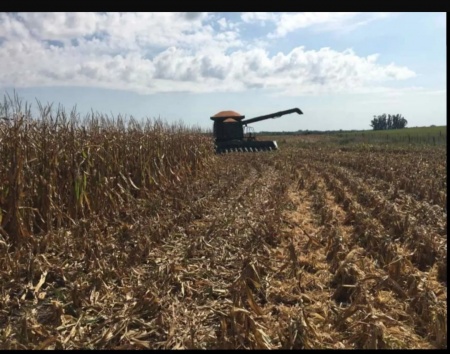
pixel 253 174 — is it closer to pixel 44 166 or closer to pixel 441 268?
pixel 44 166

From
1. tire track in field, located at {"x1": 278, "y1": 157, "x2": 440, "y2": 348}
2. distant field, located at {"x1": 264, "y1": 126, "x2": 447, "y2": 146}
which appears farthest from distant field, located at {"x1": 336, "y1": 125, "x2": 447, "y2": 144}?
tire track in field, located at {"x1": 278, "y1": 157, "x2": 440, "y2": 348}

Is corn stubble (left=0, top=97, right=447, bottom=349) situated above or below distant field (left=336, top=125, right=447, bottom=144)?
below

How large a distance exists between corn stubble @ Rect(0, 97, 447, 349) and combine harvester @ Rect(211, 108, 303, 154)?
19.5m

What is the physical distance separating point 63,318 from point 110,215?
4481 millimetres

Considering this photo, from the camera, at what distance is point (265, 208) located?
900cm

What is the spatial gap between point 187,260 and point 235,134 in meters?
26.2

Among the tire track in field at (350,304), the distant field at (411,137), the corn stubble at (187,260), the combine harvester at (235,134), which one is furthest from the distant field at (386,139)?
the tire track in field at (350,304)

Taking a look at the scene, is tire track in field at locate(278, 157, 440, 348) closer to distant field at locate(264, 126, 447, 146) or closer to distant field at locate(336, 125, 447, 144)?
distant field at locate(264, 126, 447, 146)

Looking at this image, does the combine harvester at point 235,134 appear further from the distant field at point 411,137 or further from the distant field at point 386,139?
the distant field at point 411,137

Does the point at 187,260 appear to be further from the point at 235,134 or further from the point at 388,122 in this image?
the point at 388,122

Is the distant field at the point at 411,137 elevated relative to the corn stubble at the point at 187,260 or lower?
elevated

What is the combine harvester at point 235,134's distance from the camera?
30406mm

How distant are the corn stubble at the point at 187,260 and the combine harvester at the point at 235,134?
1953cm

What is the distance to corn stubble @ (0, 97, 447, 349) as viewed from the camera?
149 inches
